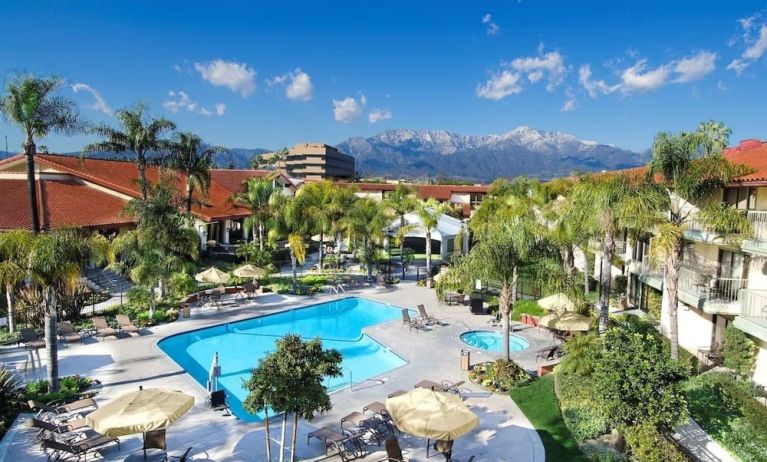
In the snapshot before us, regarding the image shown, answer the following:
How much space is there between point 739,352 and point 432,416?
12.4 metres

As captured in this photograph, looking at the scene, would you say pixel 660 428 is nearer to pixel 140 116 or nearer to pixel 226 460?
pixel 226 460

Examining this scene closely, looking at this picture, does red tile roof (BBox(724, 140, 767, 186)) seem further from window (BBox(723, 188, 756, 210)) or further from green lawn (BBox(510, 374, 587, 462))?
green lawn (BBox(510, 374, 587, 462))

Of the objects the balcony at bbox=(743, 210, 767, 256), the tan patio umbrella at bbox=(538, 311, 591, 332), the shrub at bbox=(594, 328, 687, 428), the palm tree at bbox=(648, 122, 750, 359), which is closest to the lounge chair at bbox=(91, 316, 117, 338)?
the tan patio umbrella at bbox=(538, 311, 591, 332)

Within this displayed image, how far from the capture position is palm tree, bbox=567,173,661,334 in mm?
17094

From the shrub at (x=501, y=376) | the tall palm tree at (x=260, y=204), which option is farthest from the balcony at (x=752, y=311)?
the tall palm tree at (x=260, y=204)

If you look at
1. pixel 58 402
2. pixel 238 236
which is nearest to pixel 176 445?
pixel 58 402

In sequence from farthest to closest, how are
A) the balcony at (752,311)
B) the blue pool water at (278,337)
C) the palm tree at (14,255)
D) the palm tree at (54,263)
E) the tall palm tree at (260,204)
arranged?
1. the tall palm tree at (260,204)
2. the blue pool water at (278,337)
3. the balcony at (752,311)
4. the palm tree at (14,255)
5. the palm tree at (54,263)

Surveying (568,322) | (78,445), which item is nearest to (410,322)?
(568,322)

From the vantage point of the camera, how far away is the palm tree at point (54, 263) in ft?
46.7

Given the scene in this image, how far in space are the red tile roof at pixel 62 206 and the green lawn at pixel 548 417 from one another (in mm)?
26494

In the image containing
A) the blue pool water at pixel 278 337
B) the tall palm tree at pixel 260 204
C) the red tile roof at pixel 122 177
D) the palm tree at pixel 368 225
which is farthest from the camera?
the tall palm tree at pixel 260 204

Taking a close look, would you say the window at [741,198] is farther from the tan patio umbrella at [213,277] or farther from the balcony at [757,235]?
the tan patio umbrella at [213,277]

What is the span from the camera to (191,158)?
3562 cm

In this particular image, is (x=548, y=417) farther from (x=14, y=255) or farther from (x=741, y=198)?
(x=14, y=255)
